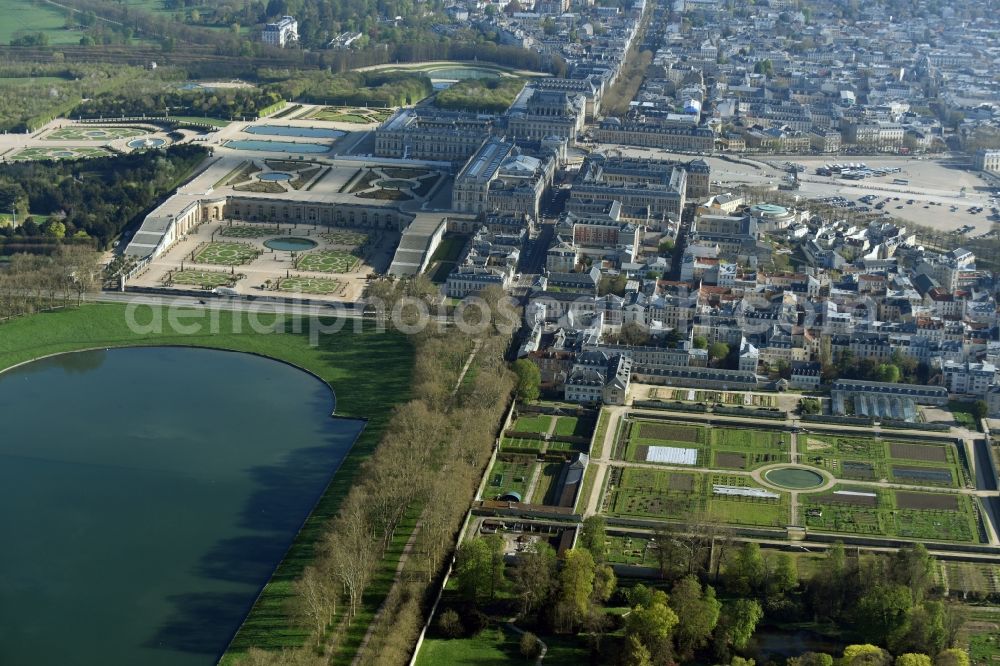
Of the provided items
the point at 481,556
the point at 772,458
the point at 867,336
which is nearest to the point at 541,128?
the point at 867,336

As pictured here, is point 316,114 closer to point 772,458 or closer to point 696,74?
point 696,74

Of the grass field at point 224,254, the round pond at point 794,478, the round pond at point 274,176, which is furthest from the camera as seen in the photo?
the round pond at point 274,176


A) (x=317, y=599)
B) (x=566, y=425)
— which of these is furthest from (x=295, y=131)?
(x=317, y=599)

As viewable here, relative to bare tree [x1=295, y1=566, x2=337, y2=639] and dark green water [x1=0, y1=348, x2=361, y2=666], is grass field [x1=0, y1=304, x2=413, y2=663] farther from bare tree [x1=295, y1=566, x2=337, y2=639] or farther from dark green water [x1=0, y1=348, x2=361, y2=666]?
bare tree [x1=295, y1=566, x2=337, y2=639]

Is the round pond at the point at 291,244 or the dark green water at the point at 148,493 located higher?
the round pond at the point at 291,244

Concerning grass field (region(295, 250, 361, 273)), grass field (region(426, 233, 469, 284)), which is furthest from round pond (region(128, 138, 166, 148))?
grass field (region(426, 233, 469, 284))

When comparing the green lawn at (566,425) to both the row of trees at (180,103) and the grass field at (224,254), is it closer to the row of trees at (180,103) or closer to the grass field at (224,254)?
the grass field at (224,254)

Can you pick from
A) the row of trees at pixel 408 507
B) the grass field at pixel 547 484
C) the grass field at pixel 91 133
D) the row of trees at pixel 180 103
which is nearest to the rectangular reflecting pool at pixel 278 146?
the grass field at pixel 91 133
